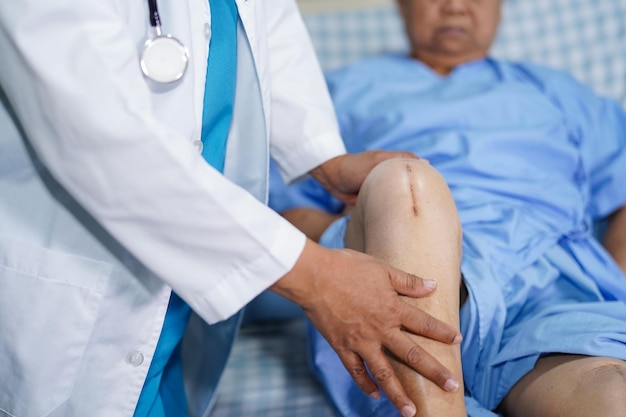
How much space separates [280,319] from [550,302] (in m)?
0.52

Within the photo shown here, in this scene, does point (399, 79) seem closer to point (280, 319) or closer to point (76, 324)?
point (280, 319)

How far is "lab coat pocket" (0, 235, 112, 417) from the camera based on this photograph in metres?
0.74

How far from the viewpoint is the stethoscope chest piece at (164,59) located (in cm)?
71

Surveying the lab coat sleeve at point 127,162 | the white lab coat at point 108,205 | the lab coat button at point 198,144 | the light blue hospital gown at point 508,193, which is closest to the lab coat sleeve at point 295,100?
the white lab coat at point 108,205

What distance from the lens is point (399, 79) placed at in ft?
4.64

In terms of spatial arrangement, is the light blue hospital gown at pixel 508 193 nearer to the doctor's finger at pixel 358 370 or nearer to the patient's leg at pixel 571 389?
the patient's leg at pixel 571 389

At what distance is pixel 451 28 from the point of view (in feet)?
4.67

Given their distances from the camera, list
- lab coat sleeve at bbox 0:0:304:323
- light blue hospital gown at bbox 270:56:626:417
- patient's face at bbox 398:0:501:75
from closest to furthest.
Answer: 1. lab coat sleeve at bbox 0:0:304:323
2. light blue hospital gown at bbox 270:56:626:417
3. patient's face at bbox 398:0:501:75

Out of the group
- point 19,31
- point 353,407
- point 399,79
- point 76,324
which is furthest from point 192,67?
point 399,79

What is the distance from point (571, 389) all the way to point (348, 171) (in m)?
0.40

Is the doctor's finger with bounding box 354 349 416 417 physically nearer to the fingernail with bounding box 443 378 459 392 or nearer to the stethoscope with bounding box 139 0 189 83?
the fingernail with bounding box 443 378 459 392

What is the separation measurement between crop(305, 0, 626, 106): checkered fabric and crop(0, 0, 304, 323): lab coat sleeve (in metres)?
1.14

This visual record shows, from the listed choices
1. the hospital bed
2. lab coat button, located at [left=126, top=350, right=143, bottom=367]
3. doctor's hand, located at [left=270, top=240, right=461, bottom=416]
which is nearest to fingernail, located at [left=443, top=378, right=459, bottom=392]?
doctor's hand, located at [left=270, top=240, right=461, bottom=416]

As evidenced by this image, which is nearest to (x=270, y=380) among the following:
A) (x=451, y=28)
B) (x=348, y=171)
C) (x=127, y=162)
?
(x=348, y=171)
